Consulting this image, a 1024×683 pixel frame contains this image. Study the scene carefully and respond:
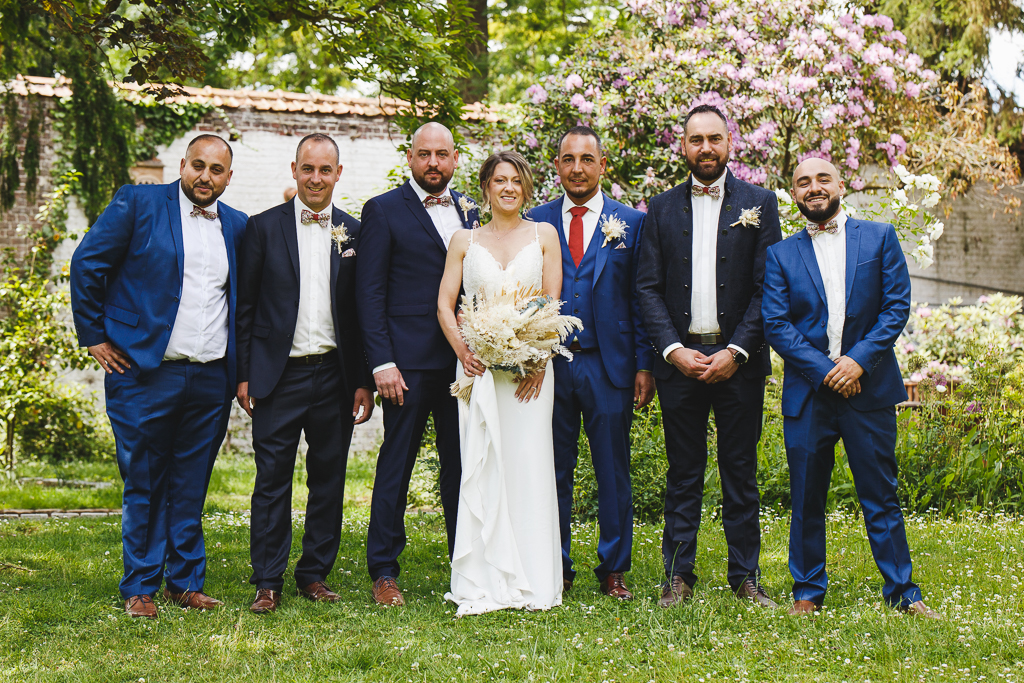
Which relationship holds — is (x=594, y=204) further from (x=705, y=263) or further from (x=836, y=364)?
(x=836, y=364)

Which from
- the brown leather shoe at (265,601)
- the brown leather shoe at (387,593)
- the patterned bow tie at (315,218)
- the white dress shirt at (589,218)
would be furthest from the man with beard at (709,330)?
the brown leather shoe at (265,601)

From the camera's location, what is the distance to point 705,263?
181 inches

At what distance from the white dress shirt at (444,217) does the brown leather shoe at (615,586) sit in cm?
200

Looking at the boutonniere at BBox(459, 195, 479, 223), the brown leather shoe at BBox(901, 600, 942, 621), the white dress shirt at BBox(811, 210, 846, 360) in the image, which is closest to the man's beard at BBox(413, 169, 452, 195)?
the boutonniere at BBox(459, 195, 479, 223)

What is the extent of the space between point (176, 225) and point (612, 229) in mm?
2273

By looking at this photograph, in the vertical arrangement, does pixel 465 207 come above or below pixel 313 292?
above

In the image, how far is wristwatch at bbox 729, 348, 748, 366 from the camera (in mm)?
4418

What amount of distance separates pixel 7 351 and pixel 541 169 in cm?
618

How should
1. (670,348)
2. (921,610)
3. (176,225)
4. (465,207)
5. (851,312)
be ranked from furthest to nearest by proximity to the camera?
1. (465,207)
2. (176,225)
3. (670,348)
4. (851,312)
5. (921,610)

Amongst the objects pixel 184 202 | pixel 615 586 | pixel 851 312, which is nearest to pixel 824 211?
pixel 851 312

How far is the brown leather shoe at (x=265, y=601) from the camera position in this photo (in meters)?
4.39

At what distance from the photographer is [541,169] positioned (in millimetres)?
8500

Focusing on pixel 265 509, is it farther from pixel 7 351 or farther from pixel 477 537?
pixel 7 351

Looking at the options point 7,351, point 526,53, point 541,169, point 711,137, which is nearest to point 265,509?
point 711,137
